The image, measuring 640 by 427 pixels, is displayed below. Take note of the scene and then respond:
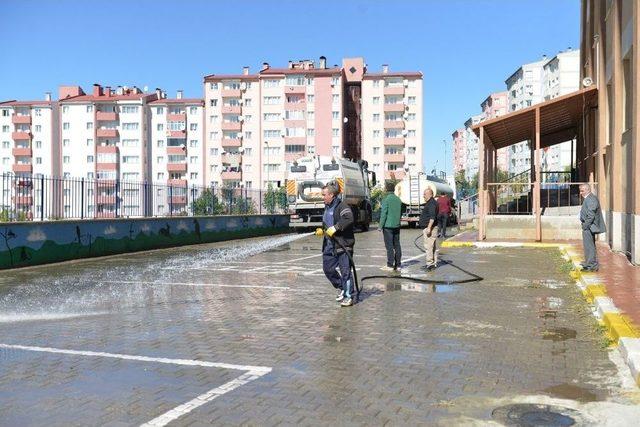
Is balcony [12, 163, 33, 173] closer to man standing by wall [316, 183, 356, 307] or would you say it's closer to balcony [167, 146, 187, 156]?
balcony [167, 146, 187, 156]

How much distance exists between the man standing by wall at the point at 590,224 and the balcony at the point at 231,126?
90.1 meters

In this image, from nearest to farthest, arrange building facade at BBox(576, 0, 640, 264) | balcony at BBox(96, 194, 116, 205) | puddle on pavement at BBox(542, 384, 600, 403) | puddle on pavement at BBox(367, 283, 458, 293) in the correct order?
puddle on pavement at BBox(542, 384, 600, 403) → puddle on pavement at BBox(367, 283, 458, 293) → building facade at BBox(576, 0, 640, 264) → balcony at BBox(96, 194, 116, 205)

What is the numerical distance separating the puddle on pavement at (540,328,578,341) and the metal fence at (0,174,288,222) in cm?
1226

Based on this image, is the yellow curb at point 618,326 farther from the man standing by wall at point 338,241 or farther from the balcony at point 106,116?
the balcony at point 106,116

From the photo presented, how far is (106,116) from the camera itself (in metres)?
103

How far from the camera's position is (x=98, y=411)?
4.57 m

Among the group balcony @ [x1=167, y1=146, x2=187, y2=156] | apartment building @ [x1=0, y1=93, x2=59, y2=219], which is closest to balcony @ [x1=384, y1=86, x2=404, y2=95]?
balcony @ [x1=167, y1=146, x2=187, y2=156]

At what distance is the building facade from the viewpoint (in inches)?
505

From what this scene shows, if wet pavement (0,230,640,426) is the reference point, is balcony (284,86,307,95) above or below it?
above

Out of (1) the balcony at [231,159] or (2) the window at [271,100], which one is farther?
(1) the balcony at [231,159]

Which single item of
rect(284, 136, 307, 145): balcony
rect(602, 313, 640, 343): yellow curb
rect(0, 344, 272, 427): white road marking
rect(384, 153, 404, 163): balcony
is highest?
rect(284, 136, 307, 145): balcony

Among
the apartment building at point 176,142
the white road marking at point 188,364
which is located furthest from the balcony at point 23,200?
the apartment building at point 176,142

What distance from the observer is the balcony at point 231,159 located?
98938 millimetres

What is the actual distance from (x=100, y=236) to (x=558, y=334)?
46.5 feet
